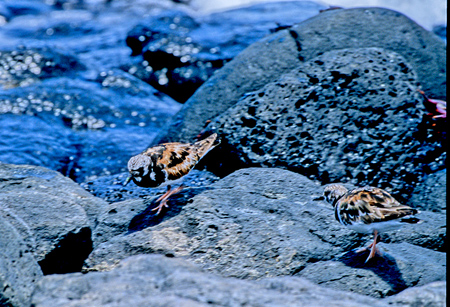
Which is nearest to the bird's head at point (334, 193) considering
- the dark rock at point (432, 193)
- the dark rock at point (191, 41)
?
the dark rock at point (432, 193)

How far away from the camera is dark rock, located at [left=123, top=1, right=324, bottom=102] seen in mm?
12766

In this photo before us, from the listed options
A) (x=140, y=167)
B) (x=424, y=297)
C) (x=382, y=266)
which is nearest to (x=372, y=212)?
(x=382, y=266)

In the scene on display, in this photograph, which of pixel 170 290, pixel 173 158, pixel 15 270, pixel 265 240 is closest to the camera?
pixel 170 290

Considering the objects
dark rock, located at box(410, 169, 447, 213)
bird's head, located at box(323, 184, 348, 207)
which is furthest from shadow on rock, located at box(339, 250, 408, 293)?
dark rock, located at box(410, 169, 447, 213)

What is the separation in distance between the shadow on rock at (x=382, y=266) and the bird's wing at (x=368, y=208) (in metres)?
0.40

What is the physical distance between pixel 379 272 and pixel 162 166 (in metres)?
2.60

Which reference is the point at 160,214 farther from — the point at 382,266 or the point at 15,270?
the point at 382,266

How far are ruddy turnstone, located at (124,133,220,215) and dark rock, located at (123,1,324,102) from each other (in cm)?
663

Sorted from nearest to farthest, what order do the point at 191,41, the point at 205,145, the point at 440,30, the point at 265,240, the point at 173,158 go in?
the point at 265,240 → the point at 173,158 → the point at 205,145 → the point at 191,41 → the point at 440,30

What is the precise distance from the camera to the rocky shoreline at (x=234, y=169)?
11.7ft

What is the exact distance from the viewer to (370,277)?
471 cm

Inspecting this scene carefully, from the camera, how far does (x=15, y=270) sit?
4.18m

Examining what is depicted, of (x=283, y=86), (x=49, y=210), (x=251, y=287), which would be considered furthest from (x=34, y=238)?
(x=283, y=86)

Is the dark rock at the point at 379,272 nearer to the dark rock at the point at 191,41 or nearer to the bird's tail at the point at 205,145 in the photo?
the bird's tail at the point at 205,145
